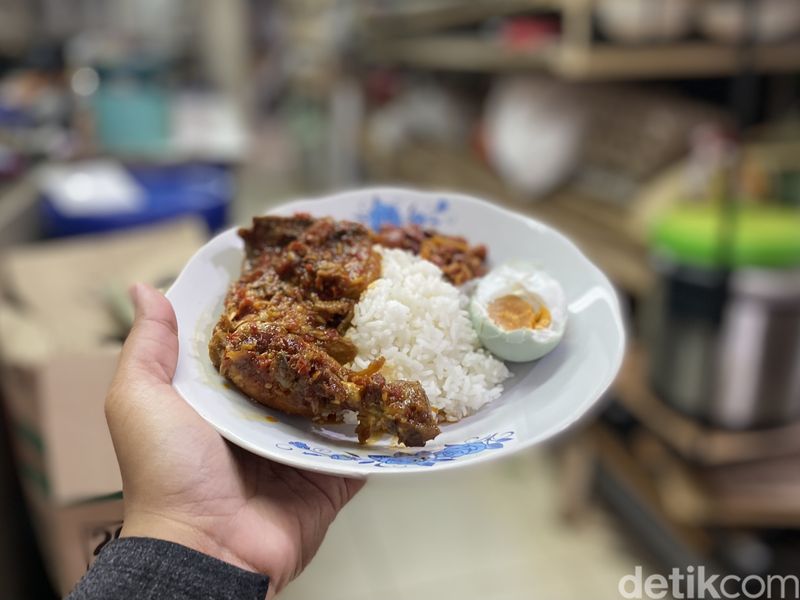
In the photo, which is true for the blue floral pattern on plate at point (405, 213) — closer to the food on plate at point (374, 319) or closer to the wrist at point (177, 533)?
the food on plate at point (374, 319)

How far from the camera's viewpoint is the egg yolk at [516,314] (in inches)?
25.6

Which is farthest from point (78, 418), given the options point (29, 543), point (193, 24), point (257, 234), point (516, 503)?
point (193, 24)

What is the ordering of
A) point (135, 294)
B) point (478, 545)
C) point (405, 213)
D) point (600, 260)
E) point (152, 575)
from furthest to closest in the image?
point (478, 545) < point (600, 260) < point (405, 213) < point (135, 294) < point (152, 575)

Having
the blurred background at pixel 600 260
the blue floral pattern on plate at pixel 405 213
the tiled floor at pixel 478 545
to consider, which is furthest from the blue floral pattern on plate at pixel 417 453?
the tiled floor at pixel 478 545

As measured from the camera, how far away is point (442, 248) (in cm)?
68

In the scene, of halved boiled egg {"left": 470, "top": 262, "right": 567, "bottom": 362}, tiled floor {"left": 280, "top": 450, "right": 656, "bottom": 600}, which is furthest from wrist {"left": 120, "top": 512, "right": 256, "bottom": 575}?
tiled floor {"left": 280, "top": 450, "right": 656, "bottom": 600}

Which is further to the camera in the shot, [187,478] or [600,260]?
[600,260]

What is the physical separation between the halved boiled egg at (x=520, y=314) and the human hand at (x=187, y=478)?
200 mm

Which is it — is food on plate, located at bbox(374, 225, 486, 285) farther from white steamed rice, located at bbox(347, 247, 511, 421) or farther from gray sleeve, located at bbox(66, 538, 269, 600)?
gray sleeve, located at bbox(66, 538, 269, 600)

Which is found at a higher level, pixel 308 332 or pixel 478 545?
pixel 308 332

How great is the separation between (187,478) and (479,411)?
261mm

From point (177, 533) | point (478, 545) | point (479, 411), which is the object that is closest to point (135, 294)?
point (177, 533)

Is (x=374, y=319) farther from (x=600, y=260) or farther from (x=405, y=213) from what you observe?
(x=600, y=260)

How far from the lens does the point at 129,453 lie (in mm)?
523
